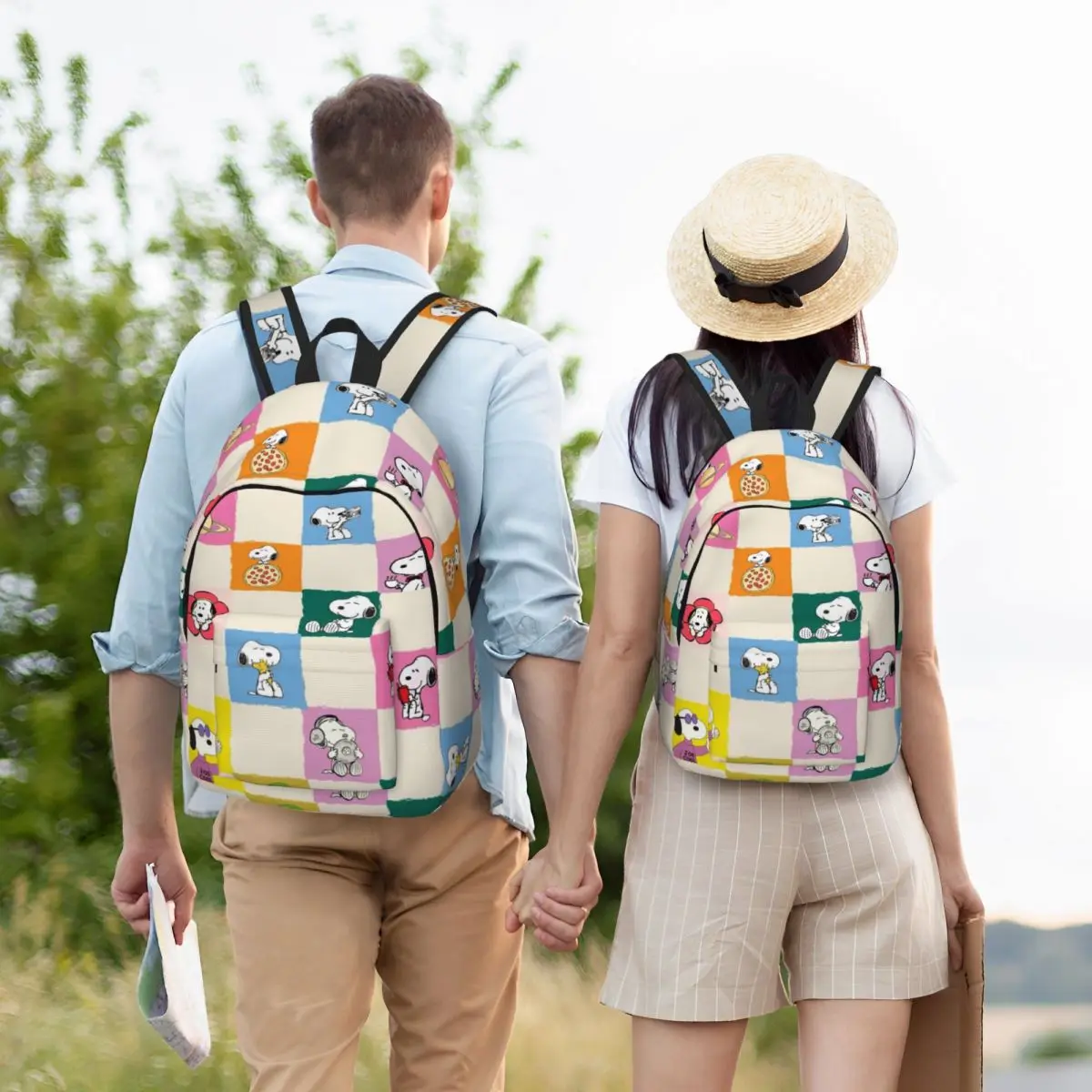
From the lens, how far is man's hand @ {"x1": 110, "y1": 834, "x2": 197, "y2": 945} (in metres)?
2.00

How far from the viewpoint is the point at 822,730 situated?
65.6 inches

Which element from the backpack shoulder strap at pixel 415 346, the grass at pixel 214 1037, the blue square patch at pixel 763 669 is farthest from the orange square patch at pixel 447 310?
the grass at pixel 214 1037

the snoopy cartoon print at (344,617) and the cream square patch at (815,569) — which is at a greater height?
the cream square patch at (815,569)

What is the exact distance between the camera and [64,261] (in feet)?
18.3

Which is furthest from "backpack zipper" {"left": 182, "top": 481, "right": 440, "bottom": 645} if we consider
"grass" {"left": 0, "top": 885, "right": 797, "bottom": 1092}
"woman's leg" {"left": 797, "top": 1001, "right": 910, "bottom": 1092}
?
"grass" {"left": 0, "top": 885, "right": 797, "bottom": 1092}

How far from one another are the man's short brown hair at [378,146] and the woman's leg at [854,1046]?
1.20m

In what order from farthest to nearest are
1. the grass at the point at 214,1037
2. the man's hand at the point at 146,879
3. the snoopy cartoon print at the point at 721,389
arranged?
the grass at the point at 214,1037
the man's hand at the point at 146,879
the snoopy cartoon print at the point at 721,389

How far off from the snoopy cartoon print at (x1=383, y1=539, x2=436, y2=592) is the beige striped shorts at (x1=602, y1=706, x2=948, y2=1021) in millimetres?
427

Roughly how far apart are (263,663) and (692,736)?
1.75ft

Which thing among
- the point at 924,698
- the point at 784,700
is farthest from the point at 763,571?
the point at 924,698

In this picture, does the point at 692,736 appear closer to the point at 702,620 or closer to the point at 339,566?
the point at 702,620

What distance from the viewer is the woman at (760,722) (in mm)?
1700

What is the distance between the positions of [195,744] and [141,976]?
1.34 feet

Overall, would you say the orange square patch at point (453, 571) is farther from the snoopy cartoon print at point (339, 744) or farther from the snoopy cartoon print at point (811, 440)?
the snoopy cartoon print at point (811, 440)
